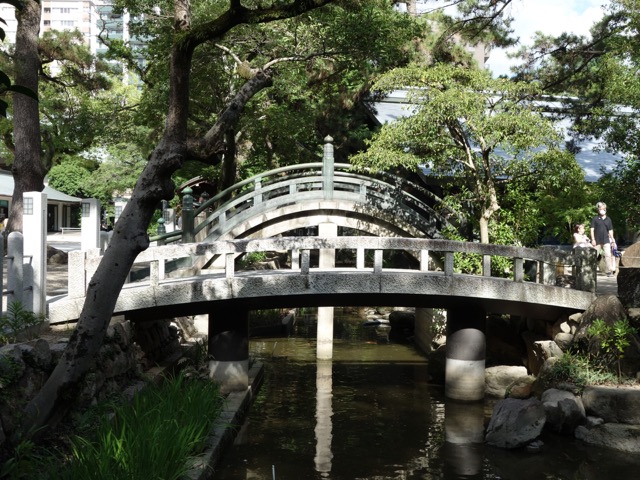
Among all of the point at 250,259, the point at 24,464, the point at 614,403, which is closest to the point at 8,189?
the point at 250,259

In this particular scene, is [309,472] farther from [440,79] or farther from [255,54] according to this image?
[255,54]

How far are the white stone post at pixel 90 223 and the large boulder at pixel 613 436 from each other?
886cm

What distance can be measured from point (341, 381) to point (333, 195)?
16.5 feet

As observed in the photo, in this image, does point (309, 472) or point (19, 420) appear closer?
point (19, 420)

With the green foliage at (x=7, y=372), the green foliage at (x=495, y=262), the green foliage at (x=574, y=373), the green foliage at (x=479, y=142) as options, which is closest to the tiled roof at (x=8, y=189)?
the green foliage at (x=479, y=142)

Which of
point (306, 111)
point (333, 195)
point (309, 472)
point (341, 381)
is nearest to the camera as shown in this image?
point (309, 472)

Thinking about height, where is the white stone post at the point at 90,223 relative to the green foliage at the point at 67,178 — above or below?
below

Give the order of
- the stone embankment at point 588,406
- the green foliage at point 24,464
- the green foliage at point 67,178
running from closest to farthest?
the green foliage at point 24,464, the stone embankment at point 588,406, the green foliage at point 67,178

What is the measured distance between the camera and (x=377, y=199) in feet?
61.5

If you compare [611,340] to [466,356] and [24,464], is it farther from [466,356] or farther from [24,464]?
[24,464]

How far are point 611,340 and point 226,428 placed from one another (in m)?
6.81

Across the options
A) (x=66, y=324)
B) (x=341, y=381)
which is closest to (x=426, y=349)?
(x=341, y=381)

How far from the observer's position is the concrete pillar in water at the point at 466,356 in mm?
14453

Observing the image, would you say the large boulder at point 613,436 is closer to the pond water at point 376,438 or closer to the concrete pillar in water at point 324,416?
the pond water at point 376,438
